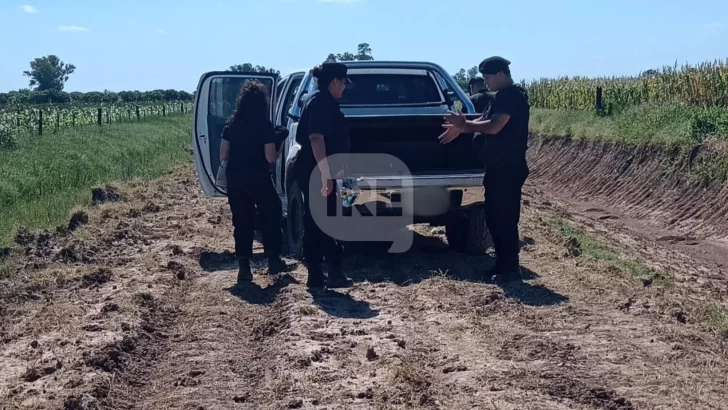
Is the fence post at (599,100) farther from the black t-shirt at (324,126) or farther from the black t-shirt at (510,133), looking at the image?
the black t-shirt at (324,126)

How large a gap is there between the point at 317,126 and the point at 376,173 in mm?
1601

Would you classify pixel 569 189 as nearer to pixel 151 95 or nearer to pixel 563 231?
pixel 563 231

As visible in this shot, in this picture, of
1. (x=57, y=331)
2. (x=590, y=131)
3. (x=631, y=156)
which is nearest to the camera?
(x=57, y=331)

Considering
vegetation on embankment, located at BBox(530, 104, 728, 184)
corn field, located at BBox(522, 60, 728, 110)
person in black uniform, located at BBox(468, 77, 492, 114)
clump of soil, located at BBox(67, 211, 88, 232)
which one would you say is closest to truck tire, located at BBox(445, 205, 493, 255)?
person in black uniform, located at BBox(468, 77, 492, 114)

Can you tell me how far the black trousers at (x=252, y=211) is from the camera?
7.97 metres

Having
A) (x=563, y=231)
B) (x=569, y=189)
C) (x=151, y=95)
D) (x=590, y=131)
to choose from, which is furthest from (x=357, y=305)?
(x=151, y=95)

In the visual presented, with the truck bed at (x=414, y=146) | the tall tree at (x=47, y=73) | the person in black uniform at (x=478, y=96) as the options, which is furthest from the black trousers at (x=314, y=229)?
the tall tree at (x=47, y=73)

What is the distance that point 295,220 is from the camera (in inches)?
344

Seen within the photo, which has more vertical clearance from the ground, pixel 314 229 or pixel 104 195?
pixel 314 229

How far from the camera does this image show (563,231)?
34.8 feet

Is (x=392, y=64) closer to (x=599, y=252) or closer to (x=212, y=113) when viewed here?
(x=212, y=113)

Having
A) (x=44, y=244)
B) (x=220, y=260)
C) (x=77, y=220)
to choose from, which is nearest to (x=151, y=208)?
(x=77, y=220)

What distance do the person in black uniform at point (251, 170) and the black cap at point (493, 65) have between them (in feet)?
6.13

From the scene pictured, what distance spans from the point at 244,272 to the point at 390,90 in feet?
9.30
